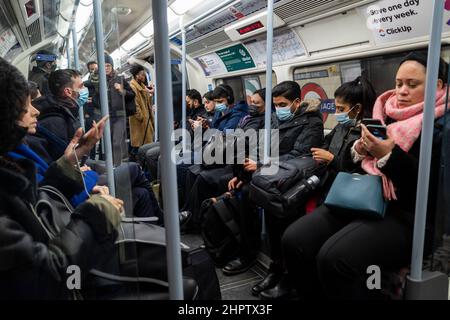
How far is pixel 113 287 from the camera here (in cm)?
117

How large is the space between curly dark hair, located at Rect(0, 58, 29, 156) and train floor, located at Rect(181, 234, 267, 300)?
1827 mm

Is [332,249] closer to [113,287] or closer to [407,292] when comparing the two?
[407,292]

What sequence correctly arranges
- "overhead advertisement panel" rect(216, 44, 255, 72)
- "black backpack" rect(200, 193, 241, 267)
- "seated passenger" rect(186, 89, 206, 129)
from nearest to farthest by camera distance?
"black backpack" rect(200, 193, 241, 267) → "overhead advertisement panel" rect(216, 44, 255, 72) → "seated passenger" rect(186, 89, 206, 129)

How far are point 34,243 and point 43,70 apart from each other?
4.96 ft

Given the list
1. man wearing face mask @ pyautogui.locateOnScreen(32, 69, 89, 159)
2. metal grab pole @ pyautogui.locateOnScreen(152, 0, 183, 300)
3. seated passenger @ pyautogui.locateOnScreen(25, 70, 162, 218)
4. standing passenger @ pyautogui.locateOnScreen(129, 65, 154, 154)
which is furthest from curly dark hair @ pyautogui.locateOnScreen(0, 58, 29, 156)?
standing passenger @ pyautogui.locateOnScreen(129, 65, 154, 154)

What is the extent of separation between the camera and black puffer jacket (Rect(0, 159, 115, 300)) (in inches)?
36.7

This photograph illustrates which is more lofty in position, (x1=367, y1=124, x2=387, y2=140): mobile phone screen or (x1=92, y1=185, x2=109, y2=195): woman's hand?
(x1=367, y1=124, x2=387, y2=140): mobile phone screen

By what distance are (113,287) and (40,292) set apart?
0.24 metres

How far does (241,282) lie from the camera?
2.61m

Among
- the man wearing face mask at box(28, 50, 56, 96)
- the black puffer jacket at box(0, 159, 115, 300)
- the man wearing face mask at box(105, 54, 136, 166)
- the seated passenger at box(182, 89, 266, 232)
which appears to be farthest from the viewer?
the seated passenger at box(182, 89, 266, 232)

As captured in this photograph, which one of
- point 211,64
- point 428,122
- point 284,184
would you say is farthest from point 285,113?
point 211,64

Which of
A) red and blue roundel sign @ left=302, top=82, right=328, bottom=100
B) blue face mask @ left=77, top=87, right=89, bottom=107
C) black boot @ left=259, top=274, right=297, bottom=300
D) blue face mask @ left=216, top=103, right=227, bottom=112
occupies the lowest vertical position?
black boot @ left=259, top=274, right=297, bottom=300

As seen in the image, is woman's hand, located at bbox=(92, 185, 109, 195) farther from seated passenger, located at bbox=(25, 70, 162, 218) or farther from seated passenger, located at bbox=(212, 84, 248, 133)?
seated passenger, located at bbox=(212, 84, 248, 133)

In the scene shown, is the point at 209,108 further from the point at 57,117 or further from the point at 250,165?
the point at 57,117
